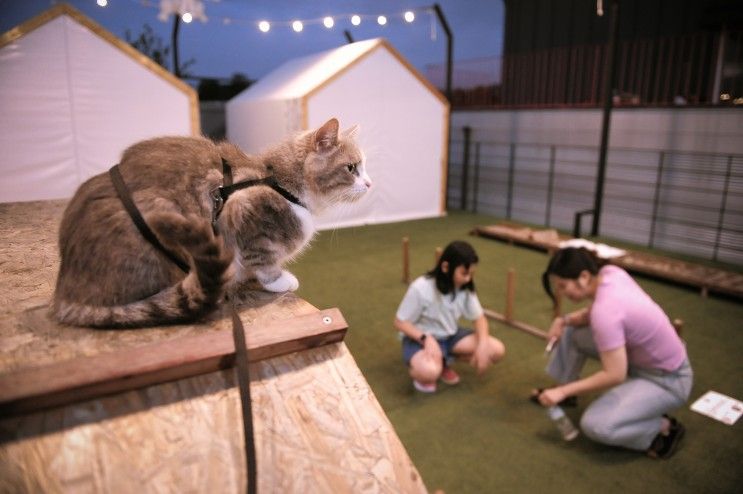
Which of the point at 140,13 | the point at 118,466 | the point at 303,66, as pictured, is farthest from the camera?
the point at 303,66

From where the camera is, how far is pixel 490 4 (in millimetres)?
10508

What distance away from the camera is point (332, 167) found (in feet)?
5.10

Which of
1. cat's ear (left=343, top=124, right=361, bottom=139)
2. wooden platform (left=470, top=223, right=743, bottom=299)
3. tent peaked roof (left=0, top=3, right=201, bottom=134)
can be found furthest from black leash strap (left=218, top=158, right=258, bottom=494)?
tent peaked roof (left=0, top=3, right=201, bottom=134)

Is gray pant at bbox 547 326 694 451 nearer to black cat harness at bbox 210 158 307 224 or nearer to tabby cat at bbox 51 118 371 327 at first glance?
tabby cat at bbox 51 118 371 327

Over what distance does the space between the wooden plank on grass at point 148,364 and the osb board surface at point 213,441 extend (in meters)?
0.04

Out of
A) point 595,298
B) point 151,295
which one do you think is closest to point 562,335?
point 595,298

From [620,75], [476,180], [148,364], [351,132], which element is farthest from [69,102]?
[620,75]

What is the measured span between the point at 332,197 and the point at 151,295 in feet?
2.13

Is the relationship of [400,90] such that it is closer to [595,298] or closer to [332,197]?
[595,298]

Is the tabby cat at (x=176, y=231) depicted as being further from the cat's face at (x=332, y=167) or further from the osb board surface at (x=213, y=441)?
the osb board surface at (x=213, y=441)

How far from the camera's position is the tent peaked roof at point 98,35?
476cm

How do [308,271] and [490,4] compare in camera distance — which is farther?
[490,4]

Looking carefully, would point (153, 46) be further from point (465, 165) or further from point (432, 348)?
point (432, 348)

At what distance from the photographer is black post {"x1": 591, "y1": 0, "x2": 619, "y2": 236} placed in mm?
6310
